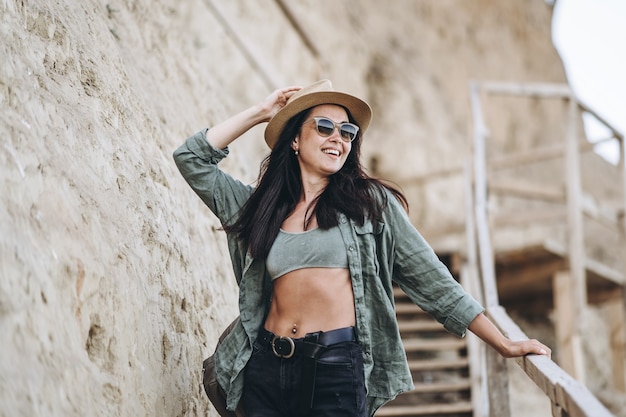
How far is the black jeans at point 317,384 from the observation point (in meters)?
2.76

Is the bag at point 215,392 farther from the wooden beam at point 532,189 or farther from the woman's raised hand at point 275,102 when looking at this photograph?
the wooden beam at point 532,189

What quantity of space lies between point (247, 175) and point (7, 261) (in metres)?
3.90

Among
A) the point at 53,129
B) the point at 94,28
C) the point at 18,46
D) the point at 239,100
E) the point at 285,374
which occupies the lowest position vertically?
the point at 285,374

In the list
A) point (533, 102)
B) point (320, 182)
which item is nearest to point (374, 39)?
point (533, 102)

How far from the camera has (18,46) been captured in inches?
126

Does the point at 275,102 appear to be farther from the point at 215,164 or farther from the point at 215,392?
the point at 215,392

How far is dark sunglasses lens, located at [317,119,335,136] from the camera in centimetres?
314

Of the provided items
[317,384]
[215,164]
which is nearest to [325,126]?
[215,164]

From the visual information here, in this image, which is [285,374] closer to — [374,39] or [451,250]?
[451,250]

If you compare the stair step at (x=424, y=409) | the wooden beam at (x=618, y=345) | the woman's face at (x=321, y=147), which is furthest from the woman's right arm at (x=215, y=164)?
the wooden beam at (x=618, y=345)

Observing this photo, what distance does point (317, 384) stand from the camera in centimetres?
276

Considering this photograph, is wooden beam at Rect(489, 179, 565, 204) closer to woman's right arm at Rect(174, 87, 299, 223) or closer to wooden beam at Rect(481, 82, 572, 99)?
wooden beam at Rect(481, 82, 572, 99)

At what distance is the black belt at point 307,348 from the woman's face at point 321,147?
646mm

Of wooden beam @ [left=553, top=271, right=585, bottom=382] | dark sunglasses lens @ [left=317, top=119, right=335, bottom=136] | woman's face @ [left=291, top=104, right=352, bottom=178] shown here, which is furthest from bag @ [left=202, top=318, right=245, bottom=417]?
wooden beam @ [left=553, top=271, right=585, bottom=382]
